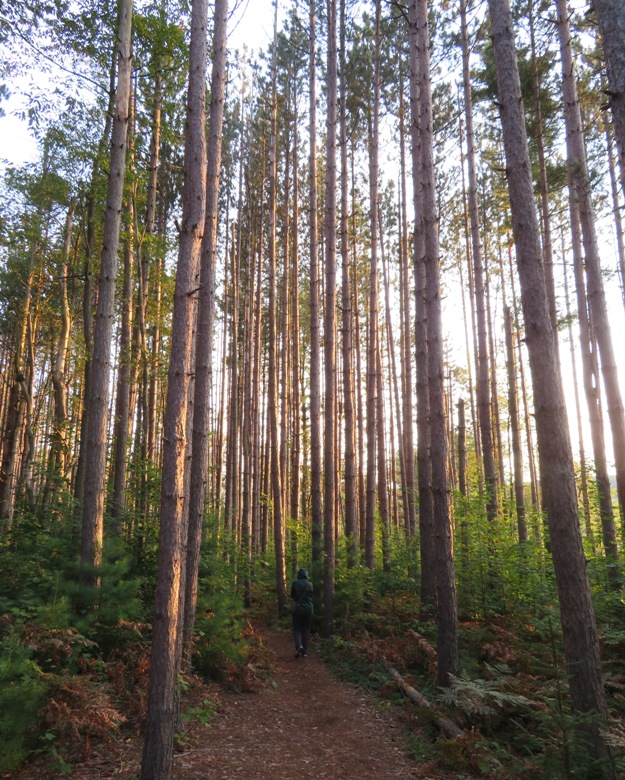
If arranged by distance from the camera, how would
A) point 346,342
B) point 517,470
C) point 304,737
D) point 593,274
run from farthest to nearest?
point 517,470
point 346,342
point 593,274
point 304,737

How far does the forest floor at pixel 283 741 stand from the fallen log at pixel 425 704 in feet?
0.90

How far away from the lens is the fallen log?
207 inches

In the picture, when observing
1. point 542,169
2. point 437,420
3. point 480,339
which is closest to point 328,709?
point 437,420

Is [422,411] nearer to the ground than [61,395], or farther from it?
nearer to the ground

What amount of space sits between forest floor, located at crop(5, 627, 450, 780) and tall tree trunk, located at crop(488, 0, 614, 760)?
5.18ft

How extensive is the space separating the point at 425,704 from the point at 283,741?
1695 millimetres

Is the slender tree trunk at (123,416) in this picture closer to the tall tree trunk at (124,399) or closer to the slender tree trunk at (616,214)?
the tall tree trunk at (124,399)

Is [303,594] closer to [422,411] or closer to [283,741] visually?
[283,741]

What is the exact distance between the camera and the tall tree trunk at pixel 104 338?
7043mm

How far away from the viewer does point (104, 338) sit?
755 centimetres

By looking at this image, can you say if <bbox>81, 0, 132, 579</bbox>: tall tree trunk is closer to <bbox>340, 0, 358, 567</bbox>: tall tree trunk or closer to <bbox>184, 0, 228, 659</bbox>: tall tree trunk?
<bbox>184, 0, 228, 659</bbox>: tall tree trunk

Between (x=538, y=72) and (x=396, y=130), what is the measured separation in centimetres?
456

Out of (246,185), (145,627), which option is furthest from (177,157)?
(145,627)

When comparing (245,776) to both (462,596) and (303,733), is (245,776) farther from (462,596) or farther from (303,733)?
(462,596)
